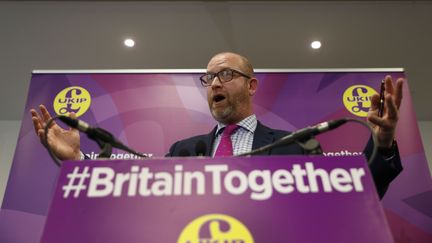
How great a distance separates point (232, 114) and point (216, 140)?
173 millimetres

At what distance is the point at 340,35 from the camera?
3.09 m

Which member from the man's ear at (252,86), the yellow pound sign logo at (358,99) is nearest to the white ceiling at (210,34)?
the yellow pound sign logo at (358,99)

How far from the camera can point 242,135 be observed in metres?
1.76

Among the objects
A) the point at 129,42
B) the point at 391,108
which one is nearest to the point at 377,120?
the point at 391,108

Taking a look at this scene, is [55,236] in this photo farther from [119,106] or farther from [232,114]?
[119,106]

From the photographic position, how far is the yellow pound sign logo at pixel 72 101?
2.26 meters

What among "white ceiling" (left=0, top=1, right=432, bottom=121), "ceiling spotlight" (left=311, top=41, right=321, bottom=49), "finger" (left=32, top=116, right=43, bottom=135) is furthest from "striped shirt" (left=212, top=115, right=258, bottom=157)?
"ceiling spotlight" (left=311, top=41, right=321, bottom=49)

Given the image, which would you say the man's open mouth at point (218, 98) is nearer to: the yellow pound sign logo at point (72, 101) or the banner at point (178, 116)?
the banner at point (178, 116)

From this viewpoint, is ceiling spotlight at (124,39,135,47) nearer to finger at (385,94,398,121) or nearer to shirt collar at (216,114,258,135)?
shirt collar at (216,114,258,135)

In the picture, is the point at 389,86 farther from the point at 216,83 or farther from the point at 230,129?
the point at 216,83

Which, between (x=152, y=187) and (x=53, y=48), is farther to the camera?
(x=53, y=48)

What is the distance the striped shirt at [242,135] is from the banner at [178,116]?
388 mm

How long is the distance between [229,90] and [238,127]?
0.75 feet

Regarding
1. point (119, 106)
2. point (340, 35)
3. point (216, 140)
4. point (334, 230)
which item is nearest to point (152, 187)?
point (334, 230)
